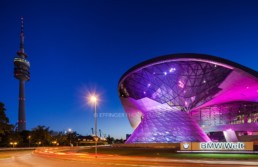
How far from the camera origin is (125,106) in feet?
337

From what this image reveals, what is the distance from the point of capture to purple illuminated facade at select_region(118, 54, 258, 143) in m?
64.2

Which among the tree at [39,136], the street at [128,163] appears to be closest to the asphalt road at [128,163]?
the street at [128,163]

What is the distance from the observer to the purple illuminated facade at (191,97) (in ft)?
211

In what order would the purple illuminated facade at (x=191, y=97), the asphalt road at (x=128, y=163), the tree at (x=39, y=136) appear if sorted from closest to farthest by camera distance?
the asphalt road at (x=128, y=163), the purple illuminated facade at (x=191, y=97), the tree at (x=39, y=136)

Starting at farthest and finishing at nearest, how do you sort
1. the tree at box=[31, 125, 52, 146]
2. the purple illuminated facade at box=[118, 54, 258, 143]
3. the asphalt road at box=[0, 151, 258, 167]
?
the tree at box=[31, 125, 52, 146], the purple illuminated facade at box=[118, 54, 258, 143], the asphalt road at box=[0, 151, 258, 167]

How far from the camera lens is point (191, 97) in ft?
252

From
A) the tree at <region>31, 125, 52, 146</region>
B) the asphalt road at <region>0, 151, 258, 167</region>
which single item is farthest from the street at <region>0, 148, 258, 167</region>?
the tree at <region>31, 125, 52, 146</region>

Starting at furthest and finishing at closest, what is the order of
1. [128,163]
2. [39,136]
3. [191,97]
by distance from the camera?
[39,136] → [191,97] → [128,163]

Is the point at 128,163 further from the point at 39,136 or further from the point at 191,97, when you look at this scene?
the point at 39,136

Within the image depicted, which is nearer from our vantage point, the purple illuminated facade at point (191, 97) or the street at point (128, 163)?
the street at point (128, 163)

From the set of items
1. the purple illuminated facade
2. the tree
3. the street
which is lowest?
the tree

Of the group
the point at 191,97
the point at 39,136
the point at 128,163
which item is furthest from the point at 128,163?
the point at 39,136

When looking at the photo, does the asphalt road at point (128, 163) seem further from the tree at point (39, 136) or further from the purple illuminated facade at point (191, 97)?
the tree at point (39, 136)

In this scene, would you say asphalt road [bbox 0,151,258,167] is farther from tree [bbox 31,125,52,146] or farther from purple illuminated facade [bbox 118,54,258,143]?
tree [bbox 31,125,52,146]
